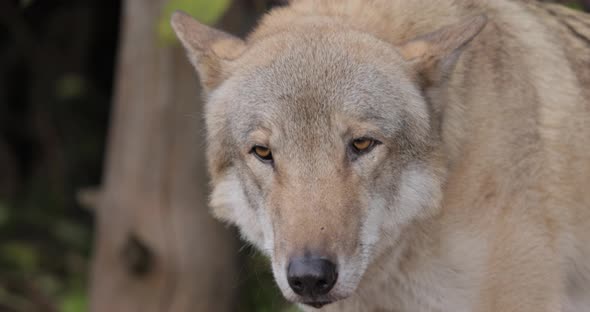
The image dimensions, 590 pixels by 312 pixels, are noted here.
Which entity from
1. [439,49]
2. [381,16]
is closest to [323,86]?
[439,49]

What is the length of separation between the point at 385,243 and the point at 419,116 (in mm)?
533

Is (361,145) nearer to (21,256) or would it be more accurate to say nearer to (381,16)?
(381,16)

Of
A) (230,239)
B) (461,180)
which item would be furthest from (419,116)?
(230,239)

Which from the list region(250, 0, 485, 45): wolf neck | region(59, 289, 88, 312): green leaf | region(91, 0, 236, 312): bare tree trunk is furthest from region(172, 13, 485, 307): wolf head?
region(59, 289, 88, 312): green leaf

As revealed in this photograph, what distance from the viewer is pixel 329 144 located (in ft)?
11.6

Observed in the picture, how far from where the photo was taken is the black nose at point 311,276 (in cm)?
331

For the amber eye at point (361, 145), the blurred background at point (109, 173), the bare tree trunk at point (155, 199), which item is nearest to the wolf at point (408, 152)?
the amber eye at point (361, 145)

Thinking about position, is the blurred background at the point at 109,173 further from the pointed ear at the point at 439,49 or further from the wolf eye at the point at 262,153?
the pointed ear at the point at 439,49

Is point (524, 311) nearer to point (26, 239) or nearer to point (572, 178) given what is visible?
point (572, 178)

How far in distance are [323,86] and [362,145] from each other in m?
0.27

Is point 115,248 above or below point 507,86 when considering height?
below

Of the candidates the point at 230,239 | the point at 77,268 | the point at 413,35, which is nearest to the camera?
the point at 413,35

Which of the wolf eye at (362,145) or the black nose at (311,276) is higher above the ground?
the wolf eye at (362,145)

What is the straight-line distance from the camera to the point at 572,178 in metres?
3.87
